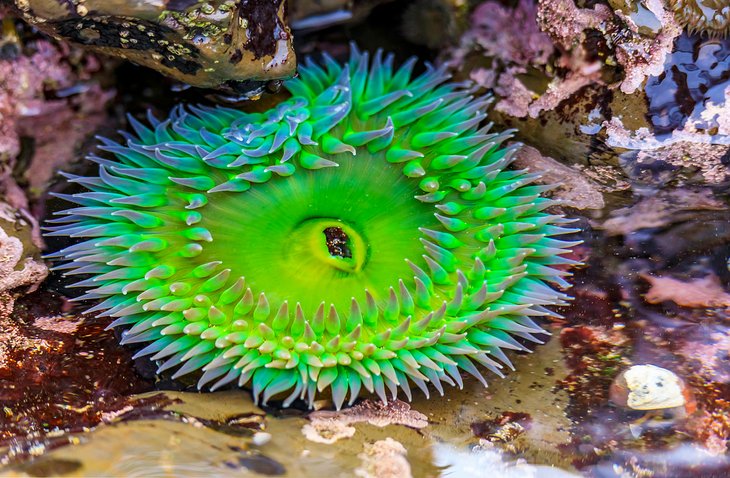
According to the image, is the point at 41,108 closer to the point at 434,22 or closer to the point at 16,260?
the point at 16,260

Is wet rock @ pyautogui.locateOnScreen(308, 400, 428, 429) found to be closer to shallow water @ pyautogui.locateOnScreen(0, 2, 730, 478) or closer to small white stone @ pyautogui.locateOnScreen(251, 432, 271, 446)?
shallow water @ pyautogui.locateOnScreen(0, 2, 730, 478)

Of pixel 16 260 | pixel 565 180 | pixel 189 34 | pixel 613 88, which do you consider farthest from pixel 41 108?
pixel 613 88

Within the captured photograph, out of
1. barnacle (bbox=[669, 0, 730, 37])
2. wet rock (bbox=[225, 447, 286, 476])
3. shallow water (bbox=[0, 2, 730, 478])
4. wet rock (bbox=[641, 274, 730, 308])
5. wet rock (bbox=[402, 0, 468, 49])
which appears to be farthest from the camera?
wet rock (bbox=[402, 0, 468, 49])

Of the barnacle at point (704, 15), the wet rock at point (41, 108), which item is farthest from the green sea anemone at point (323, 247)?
the barnacle at point (704, 15)

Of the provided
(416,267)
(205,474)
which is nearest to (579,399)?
(416,267)

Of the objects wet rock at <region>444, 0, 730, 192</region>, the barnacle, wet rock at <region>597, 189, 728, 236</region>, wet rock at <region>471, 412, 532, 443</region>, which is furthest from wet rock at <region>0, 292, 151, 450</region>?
the barnacle

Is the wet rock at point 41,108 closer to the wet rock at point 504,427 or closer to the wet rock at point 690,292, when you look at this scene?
the wet rock at point 504,427
